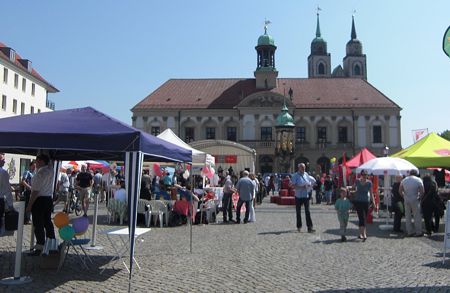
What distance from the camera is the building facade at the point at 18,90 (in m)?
40.2

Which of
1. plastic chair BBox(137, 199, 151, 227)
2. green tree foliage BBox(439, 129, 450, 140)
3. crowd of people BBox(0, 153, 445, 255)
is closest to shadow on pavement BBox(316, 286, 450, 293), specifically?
crowd of people BBox(0, 153, 445, 255)

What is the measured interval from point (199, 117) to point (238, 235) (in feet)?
156

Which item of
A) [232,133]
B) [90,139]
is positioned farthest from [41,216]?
[232,133]

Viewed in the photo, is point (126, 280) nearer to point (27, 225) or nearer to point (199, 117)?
point (27, 225)

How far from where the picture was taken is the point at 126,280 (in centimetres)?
671

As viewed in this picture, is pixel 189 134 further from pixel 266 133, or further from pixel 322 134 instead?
pixel 322 134

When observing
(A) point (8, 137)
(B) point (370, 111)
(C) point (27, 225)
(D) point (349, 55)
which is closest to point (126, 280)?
(A) point (8, 137)

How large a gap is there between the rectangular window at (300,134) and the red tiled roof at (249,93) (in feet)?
9.68

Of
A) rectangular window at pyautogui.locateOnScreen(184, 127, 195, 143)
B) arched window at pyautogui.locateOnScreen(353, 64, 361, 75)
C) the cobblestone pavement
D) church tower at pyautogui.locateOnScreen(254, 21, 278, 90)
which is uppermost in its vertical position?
arched window at pyautogui.locateOnScreen(353, 64, 361, 75)

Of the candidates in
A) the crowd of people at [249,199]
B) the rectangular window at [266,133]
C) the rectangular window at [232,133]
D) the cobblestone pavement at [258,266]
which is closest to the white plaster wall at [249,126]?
the rectangular window at [266,133]

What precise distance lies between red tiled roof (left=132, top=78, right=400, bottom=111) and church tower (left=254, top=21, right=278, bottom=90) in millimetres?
1207

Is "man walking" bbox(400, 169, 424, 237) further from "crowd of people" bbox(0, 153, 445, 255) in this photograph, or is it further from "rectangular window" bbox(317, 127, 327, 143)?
"rectangular window" bbox(317, 127, 327, 143)

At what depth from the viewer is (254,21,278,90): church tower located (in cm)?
5894

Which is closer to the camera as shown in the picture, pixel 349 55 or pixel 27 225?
pixel 27 225
